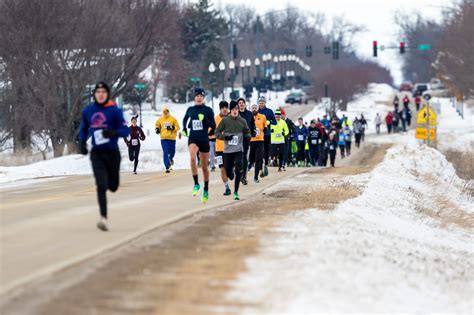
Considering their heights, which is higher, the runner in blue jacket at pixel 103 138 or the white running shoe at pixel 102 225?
the runner in blue jacket at pixel 103 138

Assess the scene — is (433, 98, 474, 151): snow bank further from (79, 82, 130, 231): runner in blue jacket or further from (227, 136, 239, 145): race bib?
(79, 82, 130, 231): runner in blue jacket

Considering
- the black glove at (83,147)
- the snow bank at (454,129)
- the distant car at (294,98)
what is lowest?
the snow bank at (454,129)

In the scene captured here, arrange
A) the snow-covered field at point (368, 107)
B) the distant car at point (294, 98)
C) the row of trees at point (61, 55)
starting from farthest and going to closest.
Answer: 1. the distant car at point (294, 98)
2. the snow-covered field at point (368, 107)
3. the row of trees at point (61, 55)

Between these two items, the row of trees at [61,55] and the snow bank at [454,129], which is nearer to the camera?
the row of trees at [61,55]

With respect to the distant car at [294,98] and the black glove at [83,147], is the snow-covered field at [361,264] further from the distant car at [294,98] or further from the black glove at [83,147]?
the distant car at [294,98]

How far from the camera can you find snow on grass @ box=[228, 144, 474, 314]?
915 centimetres

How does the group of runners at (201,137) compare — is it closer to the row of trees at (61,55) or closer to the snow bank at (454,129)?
the row of trees at (61,55)

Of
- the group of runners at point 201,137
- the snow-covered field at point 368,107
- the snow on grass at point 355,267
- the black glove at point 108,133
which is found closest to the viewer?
the snow on grass at point 355,267

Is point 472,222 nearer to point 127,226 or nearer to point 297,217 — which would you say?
point 297,217

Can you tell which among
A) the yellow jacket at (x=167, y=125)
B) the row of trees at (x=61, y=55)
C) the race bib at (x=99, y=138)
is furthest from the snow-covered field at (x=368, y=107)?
the race bib at (x=99, y=138)

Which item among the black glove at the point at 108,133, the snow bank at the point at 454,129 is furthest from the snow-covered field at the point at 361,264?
the snow bank at the point at 454,129

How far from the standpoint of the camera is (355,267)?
10562 mm

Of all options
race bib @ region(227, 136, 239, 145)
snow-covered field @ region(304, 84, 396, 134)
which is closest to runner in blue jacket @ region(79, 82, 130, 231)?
race bib @ region(227, 136, 239, 145)

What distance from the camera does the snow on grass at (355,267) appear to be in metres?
9.15
